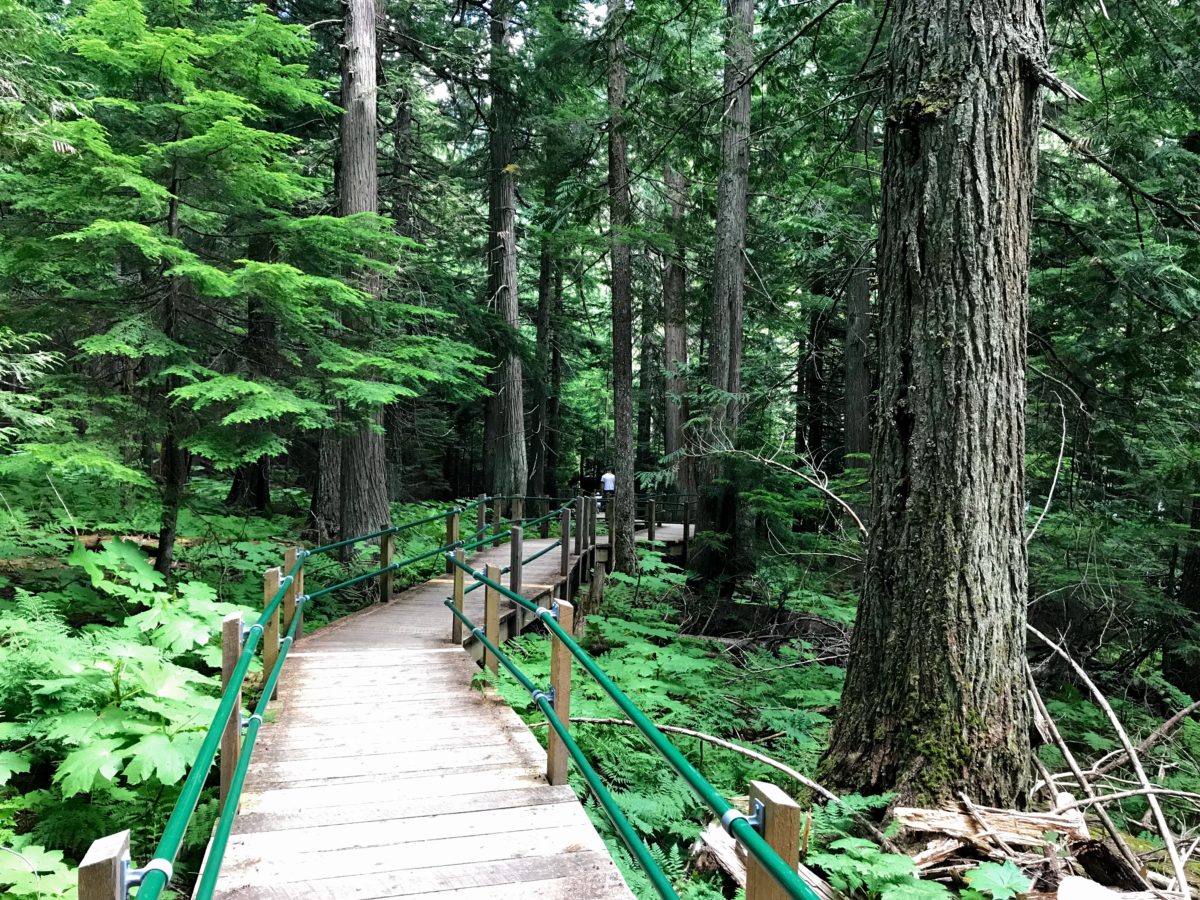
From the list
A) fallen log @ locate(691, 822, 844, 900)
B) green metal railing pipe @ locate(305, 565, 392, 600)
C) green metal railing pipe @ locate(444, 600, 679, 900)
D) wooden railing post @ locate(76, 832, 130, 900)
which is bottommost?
fallen log @ locate(691, 822, 844, 900)

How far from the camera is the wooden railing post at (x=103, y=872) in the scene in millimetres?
1319

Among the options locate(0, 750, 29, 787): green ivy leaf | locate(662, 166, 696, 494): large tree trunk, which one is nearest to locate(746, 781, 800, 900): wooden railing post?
locate(0, 750, 29, 787): green ivy leaf

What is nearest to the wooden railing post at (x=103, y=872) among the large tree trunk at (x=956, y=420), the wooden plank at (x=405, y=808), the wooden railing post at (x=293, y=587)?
the wooden plank at (x=405, y=808)

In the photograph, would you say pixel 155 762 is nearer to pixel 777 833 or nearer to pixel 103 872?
pixel 103 872

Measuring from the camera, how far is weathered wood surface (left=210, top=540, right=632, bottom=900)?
9.60 feet

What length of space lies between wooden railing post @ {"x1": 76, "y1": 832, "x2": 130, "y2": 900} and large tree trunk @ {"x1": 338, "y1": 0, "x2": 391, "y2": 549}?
9.37m

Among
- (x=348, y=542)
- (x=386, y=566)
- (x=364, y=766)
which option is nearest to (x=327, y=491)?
(x=386, y=566)

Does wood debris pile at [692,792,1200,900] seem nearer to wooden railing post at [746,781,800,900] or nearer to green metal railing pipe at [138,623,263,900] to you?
wooden railing post at [746,781,800,900]

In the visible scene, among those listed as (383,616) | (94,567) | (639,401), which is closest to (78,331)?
(94,567)

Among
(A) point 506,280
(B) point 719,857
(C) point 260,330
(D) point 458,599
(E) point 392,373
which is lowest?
(B) point 719,857

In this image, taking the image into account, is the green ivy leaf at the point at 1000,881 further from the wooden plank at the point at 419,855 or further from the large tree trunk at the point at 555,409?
the large tree trunk at the point at 555,409

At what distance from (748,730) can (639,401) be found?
23549mm

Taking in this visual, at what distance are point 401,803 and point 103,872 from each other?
2.50m

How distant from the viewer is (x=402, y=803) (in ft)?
11.9
